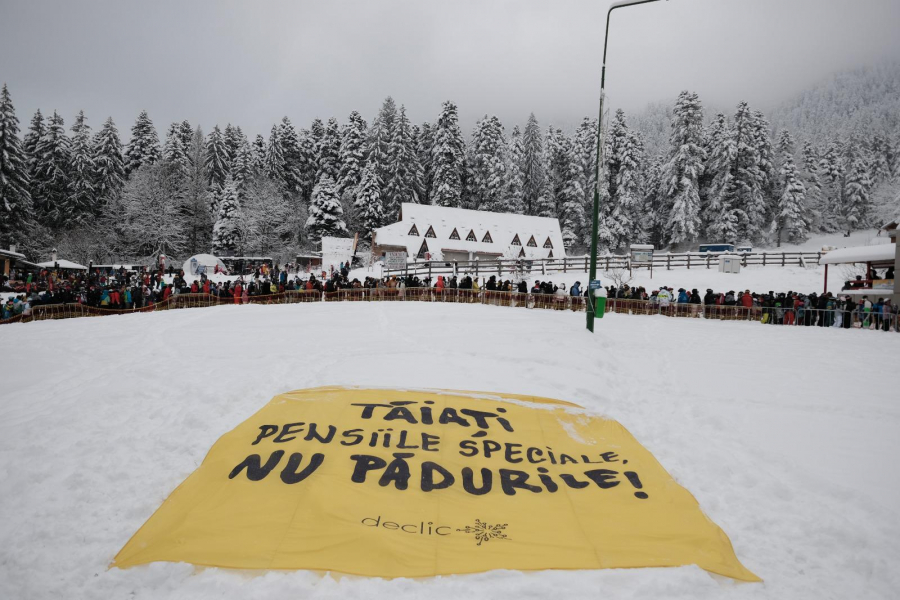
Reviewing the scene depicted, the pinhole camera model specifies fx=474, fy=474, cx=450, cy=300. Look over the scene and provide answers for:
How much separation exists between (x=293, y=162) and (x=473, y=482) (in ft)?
233

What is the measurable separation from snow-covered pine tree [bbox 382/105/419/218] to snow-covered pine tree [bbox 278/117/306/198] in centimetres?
1543

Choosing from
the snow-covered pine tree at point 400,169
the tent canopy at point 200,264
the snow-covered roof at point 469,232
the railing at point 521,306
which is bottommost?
the railing at point 521,306

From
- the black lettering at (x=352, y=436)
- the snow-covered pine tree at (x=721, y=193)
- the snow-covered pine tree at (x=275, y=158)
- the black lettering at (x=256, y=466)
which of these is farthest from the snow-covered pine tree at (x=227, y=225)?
the snow-covered pine tree at (x=721, y=193)

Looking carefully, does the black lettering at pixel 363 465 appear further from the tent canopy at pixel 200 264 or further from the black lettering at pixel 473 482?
the tent canopy at pixel 200 264

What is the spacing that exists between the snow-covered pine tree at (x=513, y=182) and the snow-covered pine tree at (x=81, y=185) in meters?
49.2

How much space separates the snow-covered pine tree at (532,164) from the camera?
200ft

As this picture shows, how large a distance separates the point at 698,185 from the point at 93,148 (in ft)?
250

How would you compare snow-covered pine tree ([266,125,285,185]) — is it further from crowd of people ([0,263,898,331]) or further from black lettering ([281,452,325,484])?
black lettering ([281,452,325,484])

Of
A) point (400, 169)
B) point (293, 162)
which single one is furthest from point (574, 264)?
point (293, 162)

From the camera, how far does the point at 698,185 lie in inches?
2207

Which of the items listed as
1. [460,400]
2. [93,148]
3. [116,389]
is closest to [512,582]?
[460,400]

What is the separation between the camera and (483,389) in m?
9.24

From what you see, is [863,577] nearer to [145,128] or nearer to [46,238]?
[46,238]

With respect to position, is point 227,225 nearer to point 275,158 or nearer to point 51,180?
point 275,158
